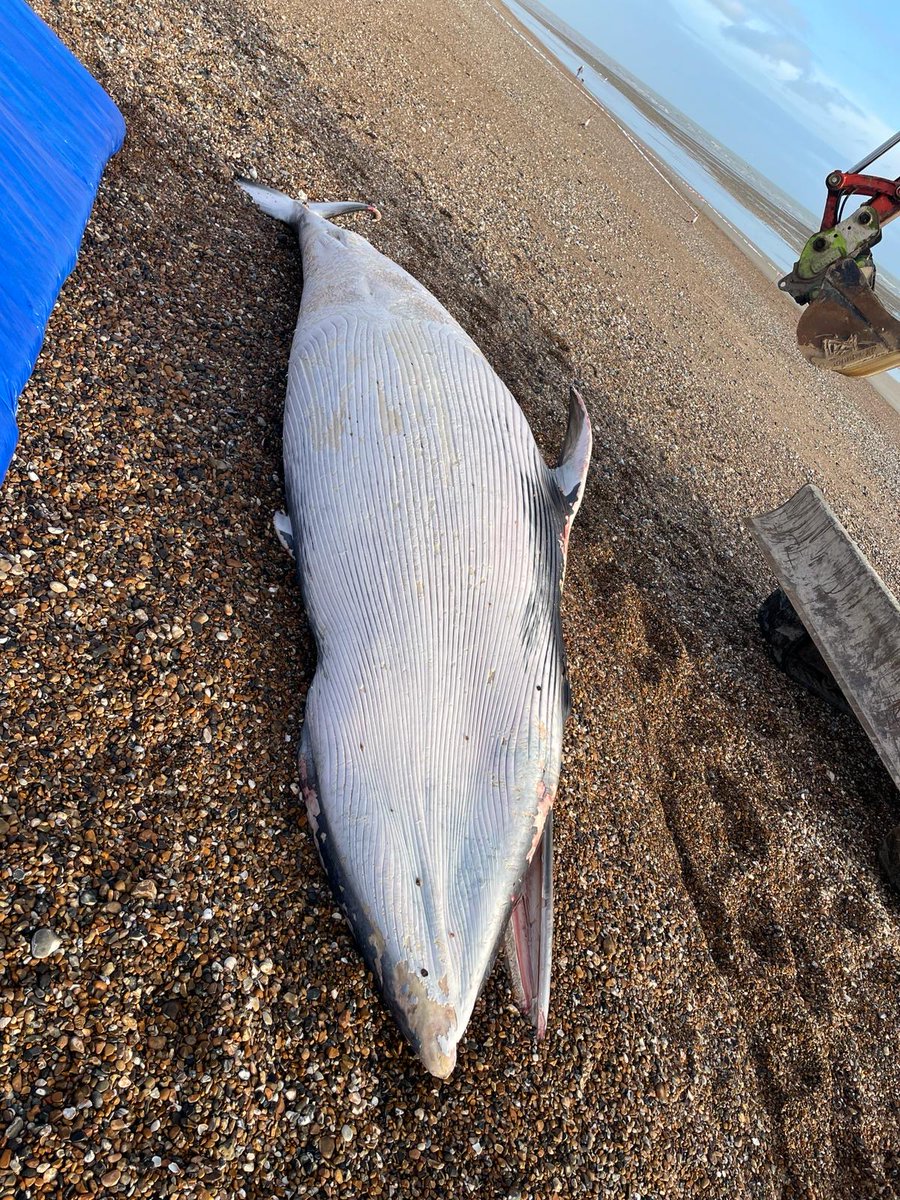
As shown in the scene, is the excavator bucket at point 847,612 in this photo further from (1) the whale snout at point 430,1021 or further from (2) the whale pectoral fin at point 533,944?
(1) the whale snout at point 430,1021

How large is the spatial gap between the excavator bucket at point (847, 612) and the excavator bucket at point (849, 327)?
146 cm

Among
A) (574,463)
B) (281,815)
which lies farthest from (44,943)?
(574,463)

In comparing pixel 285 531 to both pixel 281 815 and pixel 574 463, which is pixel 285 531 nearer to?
pixel 281 815

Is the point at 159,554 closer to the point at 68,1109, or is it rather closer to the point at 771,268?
the point at 68,1109

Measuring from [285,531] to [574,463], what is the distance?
1.65 m

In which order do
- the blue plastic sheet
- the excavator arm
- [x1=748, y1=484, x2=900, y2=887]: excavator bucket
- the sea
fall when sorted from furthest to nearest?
the sea → the excavator arm → [x1=748, y1=484, x2=900, y2=887]: excavator bucket → the blue plastic sheet

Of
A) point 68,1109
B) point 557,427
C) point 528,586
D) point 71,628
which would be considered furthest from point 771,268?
point 68,1109

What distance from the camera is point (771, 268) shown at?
15438 millimetres

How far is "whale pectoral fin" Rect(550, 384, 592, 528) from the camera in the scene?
3.77 meters

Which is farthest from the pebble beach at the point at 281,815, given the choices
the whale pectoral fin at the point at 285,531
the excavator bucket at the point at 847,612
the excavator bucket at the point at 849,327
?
the excavator bucket at the point at 849,327

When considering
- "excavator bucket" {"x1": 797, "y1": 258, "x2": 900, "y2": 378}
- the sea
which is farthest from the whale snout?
the sea

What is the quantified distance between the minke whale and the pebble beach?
0.95ft

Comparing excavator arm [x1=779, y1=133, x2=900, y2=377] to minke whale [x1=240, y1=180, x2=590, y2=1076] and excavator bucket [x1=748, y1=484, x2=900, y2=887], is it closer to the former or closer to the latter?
excavator bucket [x1=748, y1=484, x2=900, y2=887]

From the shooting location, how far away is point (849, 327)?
5.68m
